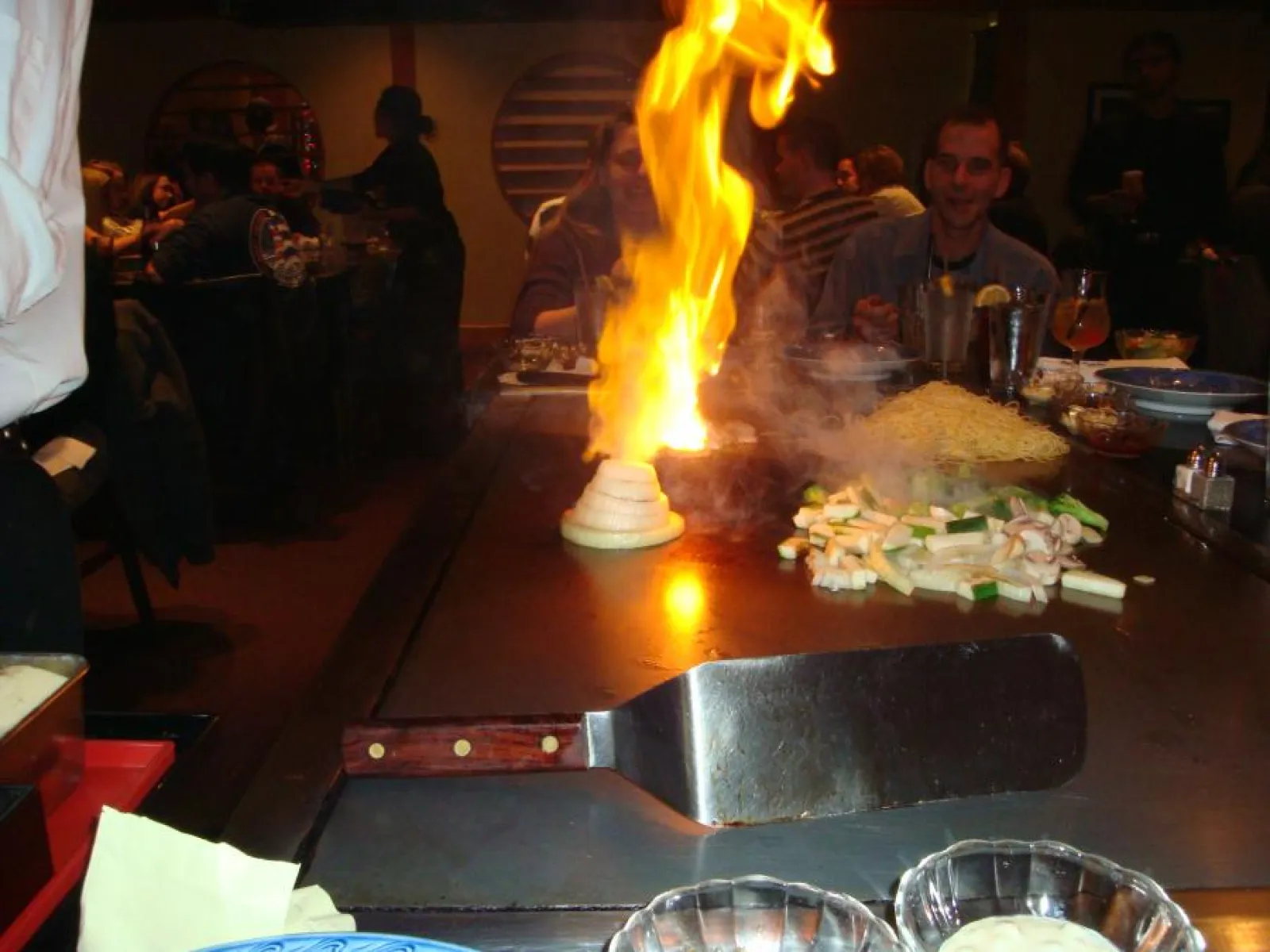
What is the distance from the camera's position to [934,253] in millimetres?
4422

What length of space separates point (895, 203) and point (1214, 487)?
430 centimetres

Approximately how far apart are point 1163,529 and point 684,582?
0.99 meters

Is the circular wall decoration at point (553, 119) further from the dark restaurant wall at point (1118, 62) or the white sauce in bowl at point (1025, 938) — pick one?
the white sauce in bowl at point (1025, 938)

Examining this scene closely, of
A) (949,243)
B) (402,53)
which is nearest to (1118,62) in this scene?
(402,53)

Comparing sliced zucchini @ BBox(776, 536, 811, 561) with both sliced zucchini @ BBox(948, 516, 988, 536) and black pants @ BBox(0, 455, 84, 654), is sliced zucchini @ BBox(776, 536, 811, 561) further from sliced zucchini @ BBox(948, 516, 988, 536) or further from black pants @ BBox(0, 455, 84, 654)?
black pants @ BBox(0, 455, 84, 654)

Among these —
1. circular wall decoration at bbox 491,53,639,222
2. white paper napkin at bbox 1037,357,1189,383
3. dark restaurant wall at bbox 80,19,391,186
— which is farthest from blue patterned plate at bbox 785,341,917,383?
dark restaurant wall at bbox 80,19,391,186

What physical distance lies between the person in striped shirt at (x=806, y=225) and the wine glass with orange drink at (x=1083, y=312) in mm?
1803

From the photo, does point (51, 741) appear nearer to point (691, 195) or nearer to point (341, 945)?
point (341, 945)

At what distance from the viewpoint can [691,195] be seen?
2941mm

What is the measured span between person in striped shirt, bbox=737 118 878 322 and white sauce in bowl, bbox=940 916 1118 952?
425 centimetres

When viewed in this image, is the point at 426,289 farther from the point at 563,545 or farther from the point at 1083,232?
the point at 563,545

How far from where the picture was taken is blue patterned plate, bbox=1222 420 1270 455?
7.95 feet

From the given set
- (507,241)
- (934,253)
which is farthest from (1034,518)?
(507,241)

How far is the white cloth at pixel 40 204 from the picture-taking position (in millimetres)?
1671
